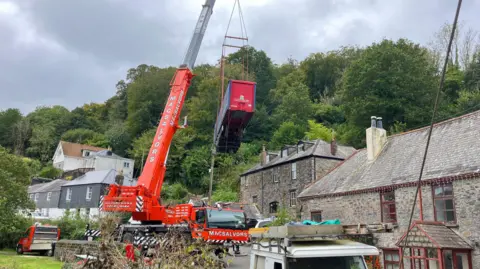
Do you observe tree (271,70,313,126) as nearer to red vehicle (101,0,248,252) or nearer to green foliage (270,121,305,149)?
green foliage (270,121,305,149)

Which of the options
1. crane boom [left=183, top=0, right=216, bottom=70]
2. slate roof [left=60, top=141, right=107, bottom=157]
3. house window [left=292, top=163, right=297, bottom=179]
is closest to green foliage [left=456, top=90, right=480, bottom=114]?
house window [left=292, top=163, right=297, bottom=179]

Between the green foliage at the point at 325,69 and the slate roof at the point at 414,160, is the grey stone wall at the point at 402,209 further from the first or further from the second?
the green foliage at the point at 325,69

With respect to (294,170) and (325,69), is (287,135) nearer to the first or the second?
(294,170)

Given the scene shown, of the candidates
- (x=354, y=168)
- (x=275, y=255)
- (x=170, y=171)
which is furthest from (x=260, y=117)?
(x=275, y=255)

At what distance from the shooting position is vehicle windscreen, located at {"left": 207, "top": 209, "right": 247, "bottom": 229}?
57.0ft

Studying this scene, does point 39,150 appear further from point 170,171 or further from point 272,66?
point 272,66

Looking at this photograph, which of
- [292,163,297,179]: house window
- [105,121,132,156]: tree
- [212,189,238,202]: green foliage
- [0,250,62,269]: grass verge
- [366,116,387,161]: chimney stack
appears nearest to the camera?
[0,250,62,269]: grass verge

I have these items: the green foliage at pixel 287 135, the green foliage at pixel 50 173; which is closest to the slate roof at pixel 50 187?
the green foliage at pixel 50 173

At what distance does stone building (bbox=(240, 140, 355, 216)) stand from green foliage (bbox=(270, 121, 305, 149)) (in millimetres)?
9638

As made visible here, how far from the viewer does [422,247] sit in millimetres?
15883

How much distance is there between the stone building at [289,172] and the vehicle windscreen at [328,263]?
79.7 feet

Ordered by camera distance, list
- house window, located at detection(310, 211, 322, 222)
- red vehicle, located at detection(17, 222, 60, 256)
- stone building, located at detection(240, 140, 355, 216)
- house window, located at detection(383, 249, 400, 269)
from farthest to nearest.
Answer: stone building, located at detection(240, 140, 355, 216) → red vehicle, located at detection(17, 222, 60, 256) → house window, located at detection(310, 211, 322, 222) → house window, located at detection(383, 249, 400, 269)

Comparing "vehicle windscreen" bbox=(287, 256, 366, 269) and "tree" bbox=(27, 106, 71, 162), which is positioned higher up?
"tree" bbox=(27, 106, 71, 162)

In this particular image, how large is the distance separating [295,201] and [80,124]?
60361 millimetres
